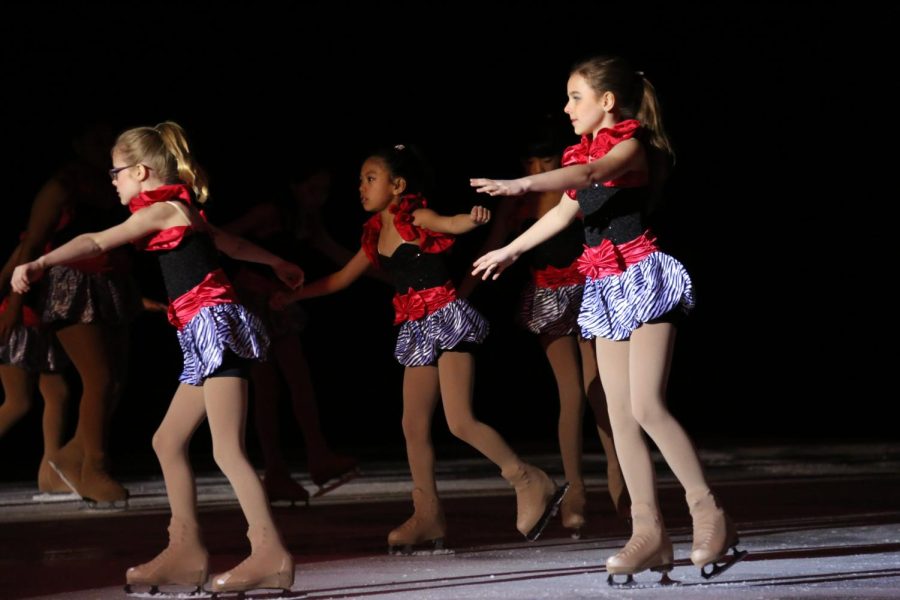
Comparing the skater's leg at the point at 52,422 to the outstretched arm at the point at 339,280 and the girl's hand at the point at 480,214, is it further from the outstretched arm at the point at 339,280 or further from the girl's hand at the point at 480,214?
the girl's hand at the point at 480,214

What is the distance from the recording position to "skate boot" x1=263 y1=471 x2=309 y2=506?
6230 millimetres

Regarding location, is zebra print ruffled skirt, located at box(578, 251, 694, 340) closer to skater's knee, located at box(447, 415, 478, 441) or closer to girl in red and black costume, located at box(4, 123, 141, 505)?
skater's knee, located at box(447, 415, 478, 441)

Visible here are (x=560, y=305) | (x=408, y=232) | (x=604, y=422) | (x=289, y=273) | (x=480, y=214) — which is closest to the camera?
(x=289, y=273)

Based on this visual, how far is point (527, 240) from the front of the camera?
3.97m

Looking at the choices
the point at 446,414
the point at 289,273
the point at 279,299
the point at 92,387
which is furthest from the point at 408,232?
Result: the point at 92,387

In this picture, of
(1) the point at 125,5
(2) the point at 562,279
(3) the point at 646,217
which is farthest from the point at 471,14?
(3) the point at 646,217

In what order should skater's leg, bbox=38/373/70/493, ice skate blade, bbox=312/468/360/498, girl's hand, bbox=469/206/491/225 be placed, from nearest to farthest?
girl's hand, bbox=469/206/491/225
ice skate blade, bbox=312/468/360/498
skater's leg, bbox=38/373/70/493

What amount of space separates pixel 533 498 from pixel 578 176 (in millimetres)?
1463

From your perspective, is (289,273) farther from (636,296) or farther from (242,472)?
(636,296)

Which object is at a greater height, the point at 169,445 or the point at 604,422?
the point at 169,445

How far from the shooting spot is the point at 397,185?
514 cm

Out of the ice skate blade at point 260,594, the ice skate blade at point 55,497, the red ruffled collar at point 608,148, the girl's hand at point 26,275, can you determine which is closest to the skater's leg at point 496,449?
the red ruffled collar at point 608,148

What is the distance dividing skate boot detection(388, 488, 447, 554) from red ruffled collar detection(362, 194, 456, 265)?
2.61 ft

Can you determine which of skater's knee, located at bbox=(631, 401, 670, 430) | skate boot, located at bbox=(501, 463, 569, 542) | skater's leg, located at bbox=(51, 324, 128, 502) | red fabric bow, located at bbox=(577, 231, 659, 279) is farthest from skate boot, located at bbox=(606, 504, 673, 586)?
skater's leg, located at bbox=(51, 324, 128, 502)
